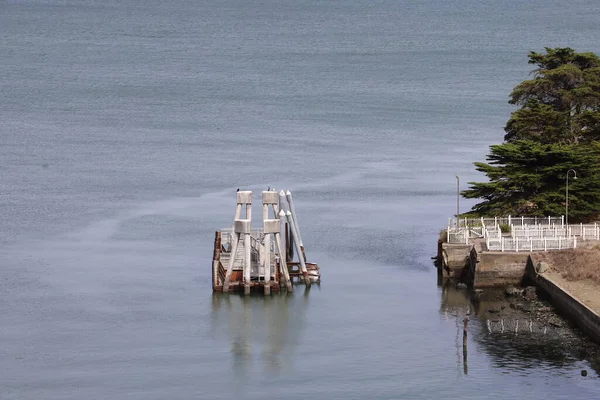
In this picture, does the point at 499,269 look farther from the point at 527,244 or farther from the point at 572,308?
the point at 572,308

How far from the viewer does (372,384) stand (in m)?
44.8

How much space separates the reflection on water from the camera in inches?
1877

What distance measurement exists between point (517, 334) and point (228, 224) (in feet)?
80.0

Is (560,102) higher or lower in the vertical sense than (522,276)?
higher

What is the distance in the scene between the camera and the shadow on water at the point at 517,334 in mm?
46000

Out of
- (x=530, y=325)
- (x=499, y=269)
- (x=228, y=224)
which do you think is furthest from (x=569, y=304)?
(x=228, y=224)

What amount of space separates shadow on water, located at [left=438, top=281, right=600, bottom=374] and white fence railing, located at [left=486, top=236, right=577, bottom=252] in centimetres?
188

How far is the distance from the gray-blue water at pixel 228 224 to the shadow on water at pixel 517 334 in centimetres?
19

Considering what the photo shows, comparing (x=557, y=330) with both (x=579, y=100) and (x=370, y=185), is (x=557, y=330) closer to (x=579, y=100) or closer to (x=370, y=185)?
(x=579, y=100)

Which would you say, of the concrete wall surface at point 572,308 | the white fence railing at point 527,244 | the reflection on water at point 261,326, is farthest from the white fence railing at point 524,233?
the reflection on water at point 261,326

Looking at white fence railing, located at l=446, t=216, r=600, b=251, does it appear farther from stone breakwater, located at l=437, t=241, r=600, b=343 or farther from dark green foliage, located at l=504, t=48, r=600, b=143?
dark green foliage, located at l=504, t=48, r=600, b=143

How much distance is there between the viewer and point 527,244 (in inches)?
2174

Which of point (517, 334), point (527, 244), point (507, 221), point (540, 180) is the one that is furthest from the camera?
point (540, 180)

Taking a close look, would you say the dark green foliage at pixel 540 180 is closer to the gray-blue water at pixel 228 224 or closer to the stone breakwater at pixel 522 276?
the stone breakwater at pixel 522 276
